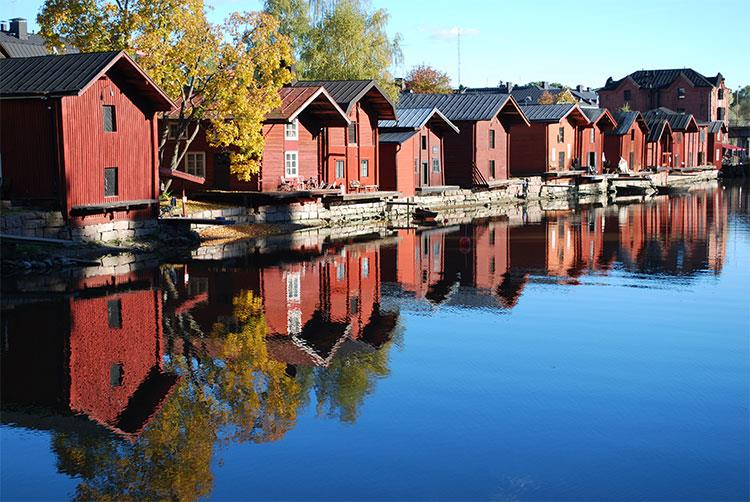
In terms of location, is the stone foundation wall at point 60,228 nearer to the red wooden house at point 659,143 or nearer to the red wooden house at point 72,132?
the red wooden house at point 72,132

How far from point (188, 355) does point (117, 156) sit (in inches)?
802

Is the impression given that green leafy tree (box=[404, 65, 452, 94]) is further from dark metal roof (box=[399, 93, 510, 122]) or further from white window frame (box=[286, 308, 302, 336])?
white window frame (box=[286, 308, 302, 336])

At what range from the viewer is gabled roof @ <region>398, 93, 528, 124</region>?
71750mm

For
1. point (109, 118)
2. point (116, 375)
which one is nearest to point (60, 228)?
point (109, 118)

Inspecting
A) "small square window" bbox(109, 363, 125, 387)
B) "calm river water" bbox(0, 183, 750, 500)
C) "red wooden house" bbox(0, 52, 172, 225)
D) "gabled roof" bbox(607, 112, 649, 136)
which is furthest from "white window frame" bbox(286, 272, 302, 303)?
"gabled roof" bbox(607, 112, 649, 136)

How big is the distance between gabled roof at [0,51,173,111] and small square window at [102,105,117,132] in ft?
4.37

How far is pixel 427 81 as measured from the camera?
351 ft

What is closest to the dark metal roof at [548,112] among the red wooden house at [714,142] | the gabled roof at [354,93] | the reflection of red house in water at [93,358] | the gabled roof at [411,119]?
the gabled roof at [411,119]

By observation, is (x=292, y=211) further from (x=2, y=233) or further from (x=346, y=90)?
(x=2, y=233)

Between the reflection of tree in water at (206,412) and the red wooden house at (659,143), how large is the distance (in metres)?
91.5

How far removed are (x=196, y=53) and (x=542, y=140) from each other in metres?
46.2

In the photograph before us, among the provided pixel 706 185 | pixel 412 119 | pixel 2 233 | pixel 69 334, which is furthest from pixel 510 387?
pixel 706 185

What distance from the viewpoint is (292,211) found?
50.7 metres

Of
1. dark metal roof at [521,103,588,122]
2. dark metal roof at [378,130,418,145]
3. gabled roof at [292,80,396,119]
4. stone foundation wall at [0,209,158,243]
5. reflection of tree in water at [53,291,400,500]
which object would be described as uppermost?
dark metal roof at [521,103,588,122]
